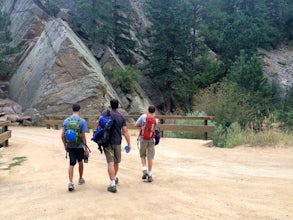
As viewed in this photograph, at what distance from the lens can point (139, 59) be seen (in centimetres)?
4059

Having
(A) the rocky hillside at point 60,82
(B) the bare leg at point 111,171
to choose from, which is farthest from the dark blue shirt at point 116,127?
(A) the rocky hillside at point 60,82

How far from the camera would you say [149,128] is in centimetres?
798

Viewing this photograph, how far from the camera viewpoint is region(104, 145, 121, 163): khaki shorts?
7.05 meters

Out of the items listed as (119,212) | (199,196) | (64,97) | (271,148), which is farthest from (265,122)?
(64,97)

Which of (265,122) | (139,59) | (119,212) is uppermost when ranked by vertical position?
(139,59)

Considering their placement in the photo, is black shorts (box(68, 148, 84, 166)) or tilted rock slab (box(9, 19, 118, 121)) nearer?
black shorts (box(68, 148, 84, 166))

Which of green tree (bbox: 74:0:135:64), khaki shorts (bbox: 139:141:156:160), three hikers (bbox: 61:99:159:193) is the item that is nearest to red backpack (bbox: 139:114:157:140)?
khaki shorts (bbox: 139:141:156:160)

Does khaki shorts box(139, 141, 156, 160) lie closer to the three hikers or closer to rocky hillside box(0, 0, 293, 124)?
the three hikers

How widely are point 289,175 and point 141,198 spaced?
3.78m

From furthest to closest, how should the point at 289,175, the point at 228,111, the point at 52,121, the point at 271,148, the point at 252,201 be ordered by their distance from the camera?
the point at 52,121 → the point at 228,111 → the point at 271,148 → the point at 289,175 → the point at 252,201

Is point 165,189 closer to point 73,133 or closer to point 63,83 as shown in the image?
point 73,133

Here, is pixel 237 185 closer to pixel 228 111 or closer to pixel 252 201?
pixel 252 201

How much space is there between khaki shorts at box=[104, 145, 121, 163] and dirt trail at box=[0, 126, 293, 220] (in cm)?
60

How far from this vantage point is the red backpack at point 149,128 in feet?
26.1
